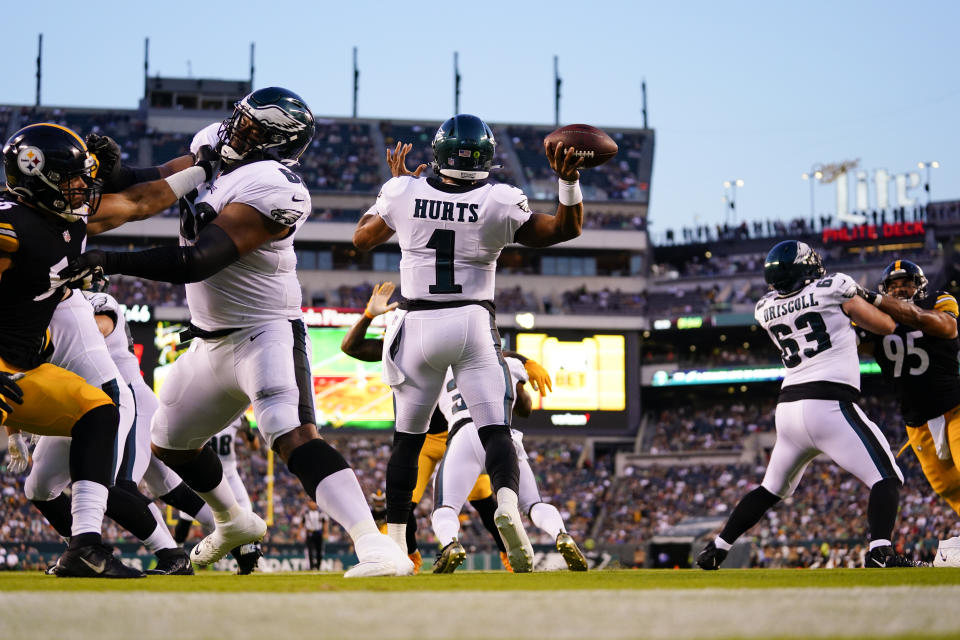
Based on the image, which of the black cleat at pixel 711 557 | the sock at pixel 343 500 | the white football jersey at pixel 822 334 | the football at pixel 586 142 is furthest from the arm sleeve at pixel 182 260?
the white football jersey at pixel 822 334

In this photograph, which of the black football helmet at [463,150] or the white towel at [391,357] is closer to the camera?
the white towel at [391,357]

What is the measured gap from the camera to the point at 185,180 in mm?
5754

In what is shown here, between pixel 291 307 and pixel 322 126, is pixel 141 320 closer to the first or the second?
pixel 322 126

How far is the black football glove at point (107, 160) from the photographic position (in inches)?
229

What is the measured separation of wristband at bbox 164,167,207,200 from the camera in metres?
5.73

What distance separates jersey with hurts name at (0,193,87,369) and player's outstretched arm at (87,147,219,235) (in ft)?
0.63

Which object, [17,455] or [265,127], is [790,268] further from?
[17,455]

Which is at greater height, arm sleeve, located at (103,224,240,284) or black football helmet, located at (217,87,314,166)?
black football helmet, located at (217,87,314,166)

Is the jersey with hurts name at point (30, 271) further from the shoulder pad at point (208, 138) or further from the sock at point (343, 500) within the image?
the sock at point (343, 500)

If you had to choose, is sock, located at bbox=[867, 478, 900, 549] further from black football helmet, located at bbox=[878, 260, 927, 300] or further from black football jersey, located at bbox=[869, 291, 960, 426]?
black football helmet, located at bbox=[878, 260, 927, 300]

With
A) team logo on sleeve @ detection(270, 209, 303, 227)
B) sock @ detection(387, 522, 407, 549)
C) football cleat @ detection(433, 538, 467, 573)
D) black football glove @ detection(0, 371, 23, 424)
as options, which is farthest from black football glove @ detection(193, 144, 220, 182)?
football cleat @ detection(433, 538, 467, 573)

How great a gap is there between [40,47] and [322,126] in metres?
16.9

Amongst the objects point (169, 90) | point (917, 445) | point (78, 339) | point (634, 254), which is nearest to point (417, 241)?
point (78, 339)

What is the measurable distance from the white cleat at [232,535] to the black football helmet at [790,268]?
3890 mm
